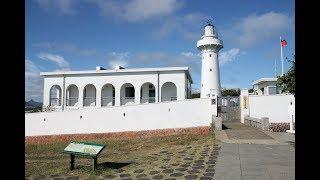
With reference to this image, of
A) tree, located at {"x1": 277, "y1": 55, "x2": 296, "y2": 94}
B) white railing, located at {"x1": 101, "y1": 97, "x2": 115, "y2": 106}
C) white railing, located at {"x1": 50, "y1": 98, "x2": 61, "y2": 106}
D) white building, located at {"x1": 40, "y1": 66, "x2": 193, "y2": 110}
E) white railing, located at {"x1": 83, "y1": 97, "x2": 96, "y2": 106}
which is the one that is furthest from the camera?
white railing, located at {"x1": 50, "y1": 98, "x2": 61, "y2": 106}

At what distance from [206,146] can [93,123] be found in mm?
13970

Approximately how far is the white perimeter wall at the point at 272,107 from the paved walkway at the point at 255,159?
767 cm

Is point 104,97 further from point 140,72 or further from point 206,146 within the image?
point 206,146

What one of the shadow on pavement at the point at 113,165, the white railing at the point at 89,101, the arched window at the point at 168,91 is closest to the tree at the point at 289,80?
the shadow on pavement at the point at 113,165

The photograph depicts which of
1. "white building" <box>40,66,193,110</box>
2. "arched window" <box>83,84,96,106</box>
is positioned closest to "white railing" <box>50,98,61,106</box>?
"white building" <box>40,66,193,110</box>

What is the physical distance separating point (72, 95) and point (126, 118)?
38.4ft

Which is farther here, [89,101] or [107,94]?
[89,101]

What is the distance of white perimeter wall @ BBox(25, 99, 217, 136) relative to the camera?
22750mm

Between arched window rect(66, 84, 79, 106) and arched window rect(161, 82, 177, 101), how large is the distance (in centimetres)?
883

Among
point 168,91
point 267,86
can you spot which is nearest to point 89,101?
point 168,91

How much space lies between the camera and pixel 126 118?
2434 cm

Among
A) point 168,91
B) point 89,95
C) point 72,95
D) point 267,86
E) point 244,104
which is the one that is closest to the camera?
point 244,104

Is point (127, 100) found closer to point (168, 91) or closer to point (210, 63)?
point (168, 91)

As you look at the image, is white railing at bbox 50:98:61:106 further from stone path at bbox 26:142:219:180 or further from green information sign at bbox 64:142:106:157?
green information sign at bbox 64:142:106:157
